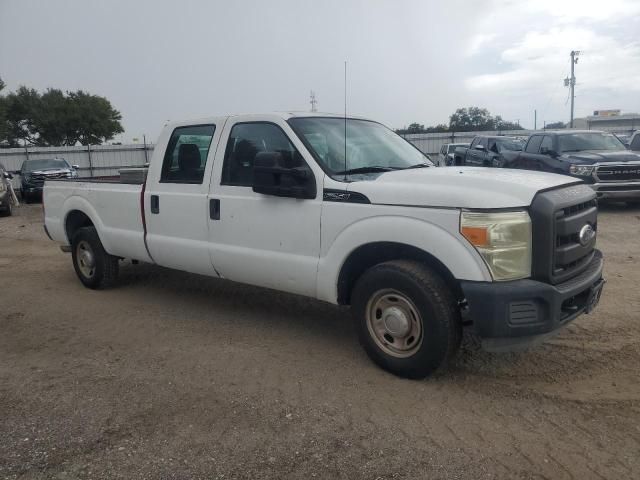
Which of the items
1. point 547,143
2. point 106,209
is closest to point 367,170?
point 106,209

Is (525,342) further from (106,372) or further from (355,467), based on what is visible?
→ (106,372)

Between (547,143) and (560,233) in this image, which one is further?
(547,143)

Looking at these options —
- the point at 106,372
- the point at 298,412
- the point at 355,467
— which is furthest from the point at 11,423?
the point at 355,467

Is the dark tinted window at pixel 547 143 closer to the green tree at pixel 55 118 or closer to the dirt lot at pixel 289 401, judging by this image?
the dirt lot at pixel 289 401

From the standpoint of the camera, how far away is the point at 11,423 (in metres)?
3.57

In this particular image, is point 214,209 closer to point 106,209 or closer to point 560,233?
point 106,209

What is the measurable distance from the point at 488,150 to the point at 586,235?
523 inches

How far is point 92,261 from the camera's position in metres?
6.77

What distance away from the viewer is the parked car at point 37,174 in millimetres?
19891

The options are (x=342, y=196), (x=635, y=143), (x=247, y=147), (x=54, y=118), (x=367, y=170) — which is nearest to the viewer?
(x=342, y=196)

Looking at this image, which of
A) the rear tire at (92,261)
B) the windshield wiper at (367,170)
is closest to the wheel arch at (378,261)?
the windshield wiper at (367,170)

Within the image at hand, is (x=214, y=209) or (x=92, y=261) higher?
(x=214, y=209)

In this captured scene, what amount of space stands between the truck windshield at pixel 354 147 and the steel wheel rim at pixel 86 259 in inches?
137

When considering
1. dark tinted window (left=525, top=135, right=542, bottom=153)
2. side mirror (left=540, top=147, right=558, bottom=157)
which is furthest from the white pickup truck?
dark tinted window (left=525, top=135, right=542, bottom=153)
